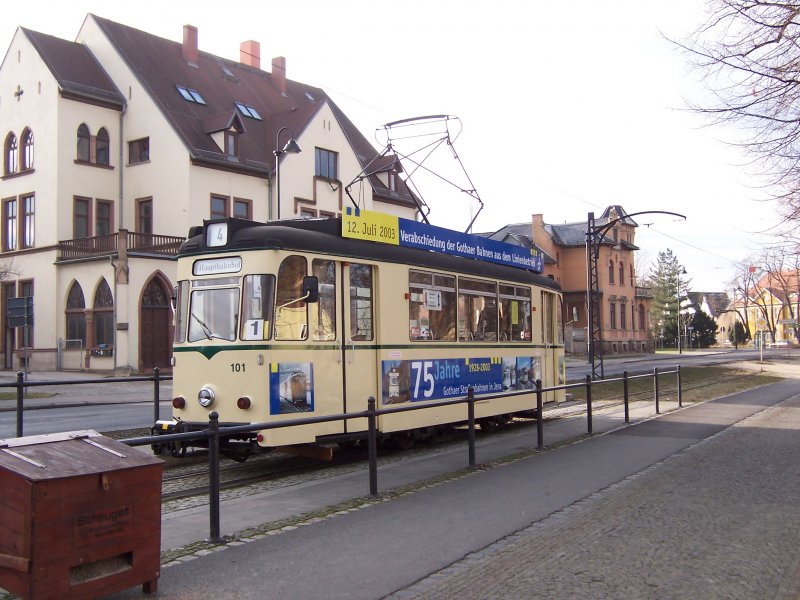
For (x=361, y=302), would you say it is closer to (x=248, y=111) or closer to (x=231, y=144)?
(x=231, y=144)

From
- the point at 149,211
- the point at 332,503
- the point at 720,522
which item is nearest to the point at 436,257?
the point at 332,503

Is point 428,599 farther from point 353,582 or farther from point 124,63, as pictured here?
point 124,63

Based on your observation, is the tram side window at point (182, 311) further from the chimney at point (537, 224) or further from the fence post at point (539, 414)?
the chimney at point (537, 224)

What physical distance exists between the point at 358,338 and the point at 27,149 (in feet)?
107

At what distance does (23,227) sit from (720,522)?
37225 mm

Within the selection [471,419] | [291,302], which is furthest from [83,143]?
[471,419]

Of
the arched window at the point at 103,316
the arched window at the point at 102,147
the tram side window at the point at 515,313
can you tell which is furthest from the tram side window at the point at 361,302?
the arched window at the point at 102,147

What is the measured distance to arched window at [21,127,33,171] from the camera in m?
37.3

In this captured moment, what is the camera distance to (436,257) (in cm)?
1285

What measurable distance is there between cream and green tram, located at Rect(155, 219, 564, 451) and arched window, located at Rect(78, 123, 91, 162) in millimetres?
29047

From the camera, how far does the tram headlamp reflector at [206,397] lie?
9.88 metres

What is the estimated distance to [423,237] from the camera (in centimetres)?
1266

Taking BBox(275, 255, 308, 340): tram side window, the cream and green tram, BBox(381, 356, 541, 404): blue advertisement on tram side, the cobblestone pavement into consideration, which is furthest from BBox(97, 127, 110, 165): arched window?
the cobblestone pavement

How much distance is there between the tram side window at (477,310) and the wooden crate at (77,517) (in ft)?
28.3
